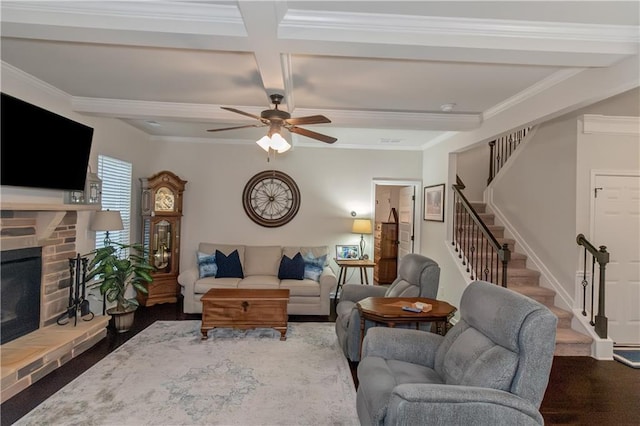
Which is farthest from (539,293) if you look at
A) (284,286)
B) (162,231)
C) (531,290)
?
(162,231)

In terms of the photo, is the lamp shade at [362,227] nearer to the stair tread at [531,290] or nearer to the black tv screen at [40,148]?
the stair tread at [531,290]

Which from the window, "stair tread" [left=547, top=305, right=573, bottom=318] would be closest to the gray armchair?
Answer: "stair tread" [left=547, top=305, right=573, bottom=318]

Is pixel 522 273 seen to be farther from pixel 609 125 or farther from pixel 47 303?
pixel 47 303

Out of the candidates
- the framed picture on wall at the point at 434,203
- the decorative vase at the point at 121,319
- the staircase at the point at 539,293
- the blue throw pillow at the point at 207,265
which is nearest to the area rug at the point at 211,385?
the decorative vase at the point at 121,319

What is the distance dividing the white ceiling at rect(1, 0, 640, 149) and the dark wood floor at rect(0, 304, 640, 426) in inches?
101

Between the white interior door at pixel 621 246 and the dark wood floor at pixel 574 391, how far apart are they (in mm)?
773

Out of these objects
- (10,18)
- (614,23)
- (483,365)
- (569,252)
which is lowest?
(483,365)

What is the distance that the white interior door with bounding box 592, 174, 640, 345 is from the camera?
3.81 meters

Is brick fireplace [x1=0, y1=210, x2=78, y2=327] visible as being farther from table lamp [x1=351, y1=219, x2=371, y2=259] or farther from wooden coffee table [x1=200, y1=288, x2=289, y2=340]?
table lamp [x1=351, y1=219, x2=371, y2=259]

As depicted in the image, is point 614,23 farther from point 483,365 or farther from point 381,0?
point 483,365

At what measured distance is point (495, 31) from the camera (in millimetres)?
2129

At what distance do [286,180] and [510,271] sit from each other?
3.63m

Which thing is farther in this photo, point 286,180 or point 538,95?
point 286,180

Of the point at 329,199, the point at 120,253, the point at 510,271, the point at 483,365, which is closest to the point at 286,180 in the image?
the point at 329,199
